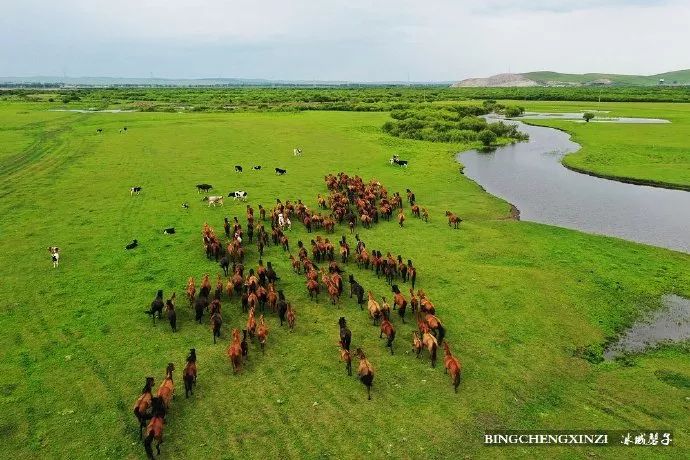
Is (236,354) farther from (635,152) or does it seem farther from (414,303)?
→ (635,152)

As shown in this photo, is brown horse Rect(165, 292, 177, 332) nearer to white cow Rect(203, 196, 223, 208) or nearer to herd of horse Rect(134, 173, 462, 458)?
herd of horse Rect(134, 173, 462, 458)

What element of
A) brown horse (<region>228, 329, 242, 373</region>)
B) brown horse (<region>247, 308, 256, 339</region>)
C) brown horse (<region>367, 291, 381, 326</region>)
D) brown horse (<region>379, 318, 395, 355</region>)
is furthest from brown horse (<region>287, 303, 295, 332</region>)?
brown horse (<region>379, 318, 395, 355</region>)

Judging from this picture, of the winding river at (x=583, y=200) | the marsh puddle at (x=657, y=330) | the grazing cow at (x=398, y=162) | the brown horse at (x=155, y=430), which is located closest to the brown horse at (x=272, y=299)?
the brown horse at (x=155, y=430)

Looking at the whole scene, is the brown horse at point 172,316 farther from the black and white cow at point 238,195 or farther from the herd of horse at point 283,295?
the black and white cow at point 238,195

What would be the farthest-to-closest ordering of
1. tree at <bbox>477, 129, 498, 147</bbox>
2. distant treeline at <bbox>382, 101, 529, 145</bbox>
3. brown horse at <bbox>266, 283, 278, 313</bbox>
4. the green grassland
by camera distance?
distant treeline at <bbox>382, 101, 529, 145</bbox> → tree at <bbox>477, 129, 498, 147</bbox> → the green grassland → brown horse at <bbox>266, 283, 278, 313</bbox>

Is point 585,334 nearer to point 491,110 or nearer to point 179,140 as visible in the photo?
point 179,140

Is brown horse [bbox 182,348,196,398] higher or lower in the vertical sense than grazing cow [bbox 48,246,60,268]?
lower
